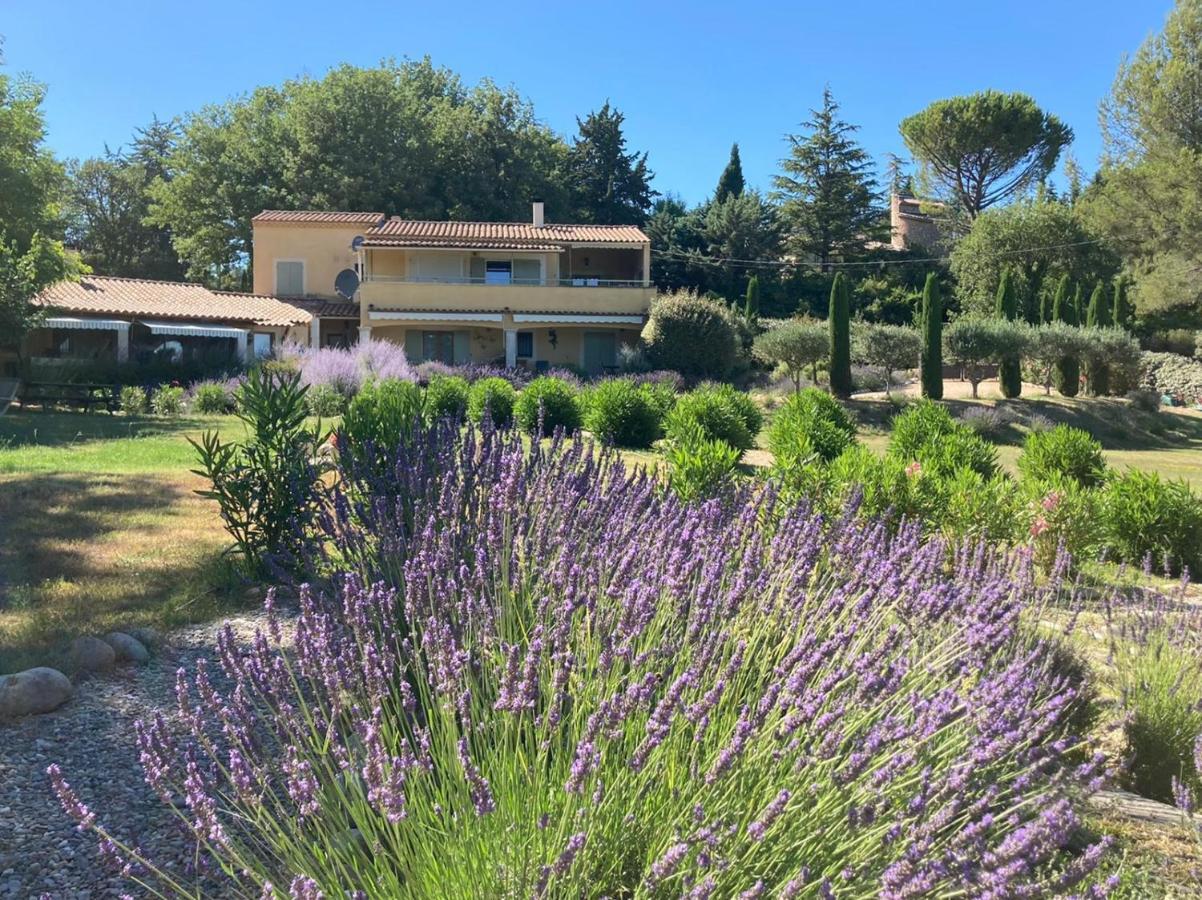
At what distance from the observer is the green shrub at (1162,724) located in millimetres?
3518

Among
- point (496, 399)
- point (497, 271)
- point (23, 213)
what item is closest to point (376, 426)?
point (496, 399)

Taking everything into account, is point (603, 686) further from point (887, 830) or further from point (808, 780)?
point (887, 830)

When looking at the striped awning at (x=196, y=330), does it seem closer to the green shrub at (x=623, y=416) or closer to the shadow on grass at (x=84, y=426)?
the shadow on grass at (x=84, y=426)

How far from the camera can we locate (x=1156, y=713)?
356 cm

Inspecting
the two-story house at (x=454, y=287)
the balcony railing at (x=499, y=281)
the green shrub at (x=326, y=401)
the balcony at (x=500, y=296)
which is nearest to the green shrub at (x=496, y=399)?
the green shrub at (x=326, y=401)

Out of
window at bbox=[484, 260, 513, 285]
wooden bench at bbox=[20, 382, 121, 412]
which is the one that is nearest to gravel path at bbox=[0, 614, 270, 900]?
wooden bench at bbox=[20, 382, 121, 412]

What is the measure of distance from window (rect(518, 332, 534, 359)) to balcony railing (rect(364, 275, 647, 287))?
200 cm

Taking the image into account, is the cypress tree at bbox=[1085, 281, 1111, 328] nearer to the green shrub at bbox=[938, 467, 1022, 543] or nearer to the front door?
the front door

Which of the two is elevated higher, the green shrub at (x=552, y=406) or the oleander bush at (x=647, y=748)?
the green shrub at (x=552, y=406)

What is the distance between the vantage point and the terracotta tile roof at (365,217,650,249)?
33.1 m

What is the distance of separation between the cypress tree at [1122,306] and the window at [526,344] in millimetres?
23700

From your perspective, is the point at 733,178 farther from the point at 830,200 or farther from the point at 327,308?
the point at 327,308

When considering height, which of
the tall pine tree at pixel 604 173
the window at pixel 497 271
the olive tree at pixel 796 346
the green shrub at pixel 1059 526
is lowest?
the green shrub at pixel 1059 526

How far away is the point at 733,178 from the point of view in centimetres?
4981
